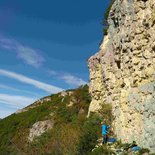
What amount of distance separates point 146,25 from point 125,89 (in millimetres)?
6813

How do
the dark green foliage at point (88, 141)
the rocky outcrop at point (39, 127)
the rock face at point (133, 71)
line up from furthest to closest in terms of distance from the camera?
the rocky outcrop at point (39, 127) → the dark green foliage at point (88, 141) → the rock face at point (133, 71)

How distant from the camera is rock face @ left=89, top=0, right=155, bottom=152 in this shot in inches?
988

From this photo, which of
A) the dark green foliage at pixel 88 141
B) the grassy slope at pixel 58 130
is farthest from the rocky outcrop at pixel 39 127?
the dark green foliage at pixel 88 141

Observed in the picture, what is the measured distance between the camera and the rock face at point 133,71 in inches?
988

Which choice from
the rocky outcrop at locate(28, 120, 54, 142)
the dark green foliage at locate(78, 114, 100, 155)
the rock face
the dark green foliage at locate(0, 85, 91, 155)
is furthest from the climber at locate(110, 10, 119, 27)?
the rocky outcrop at locate(28, 120, 54, 142)

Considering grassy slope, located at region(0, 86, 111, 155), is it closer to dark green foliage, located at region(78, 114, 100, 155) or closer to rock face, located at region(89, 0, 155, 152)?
dark green foliage, located at region(78, 114, 100, 155)

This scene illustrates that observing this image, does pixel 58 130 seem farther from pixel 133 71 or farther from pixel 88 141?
pixel 133 71

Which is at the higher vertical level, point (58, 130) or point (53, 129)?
point (53, 129)

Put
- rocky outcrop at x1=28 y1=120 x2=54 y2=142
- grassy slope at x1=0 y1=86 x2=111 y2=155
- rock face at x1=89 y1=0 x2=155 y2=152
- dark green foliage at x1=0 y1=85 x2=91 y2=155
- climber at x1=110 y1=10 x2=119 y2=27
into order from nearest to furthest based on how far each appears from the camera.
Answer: rock face at x1=89 y1=0 x2=155 y2=152, climber at x1=110 y1=10 x2=119 y2=27, grassy slope at x1=0 y1=86 x2=111 y2=155, dark green foliage at x1=0 y1=85 x2=91 y2=155, rocky outcrop at x1=28 y1=120 x2=54 y2=142

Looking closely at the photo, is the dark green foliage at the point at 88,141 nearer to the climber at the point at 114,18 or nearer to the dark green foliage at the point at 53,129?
the dark green foliage at the point at 53,129

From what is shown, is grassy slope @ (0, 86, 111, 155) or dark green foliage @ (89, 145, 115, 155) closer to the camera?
dark green foliage @ (89, 145, 115, 155)

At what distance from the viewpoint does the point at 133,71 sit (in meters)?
28.5

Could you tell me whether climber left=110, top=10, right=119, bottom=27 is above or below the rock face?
above

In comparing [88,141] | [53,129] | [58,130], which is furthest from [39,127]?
[88,141]
